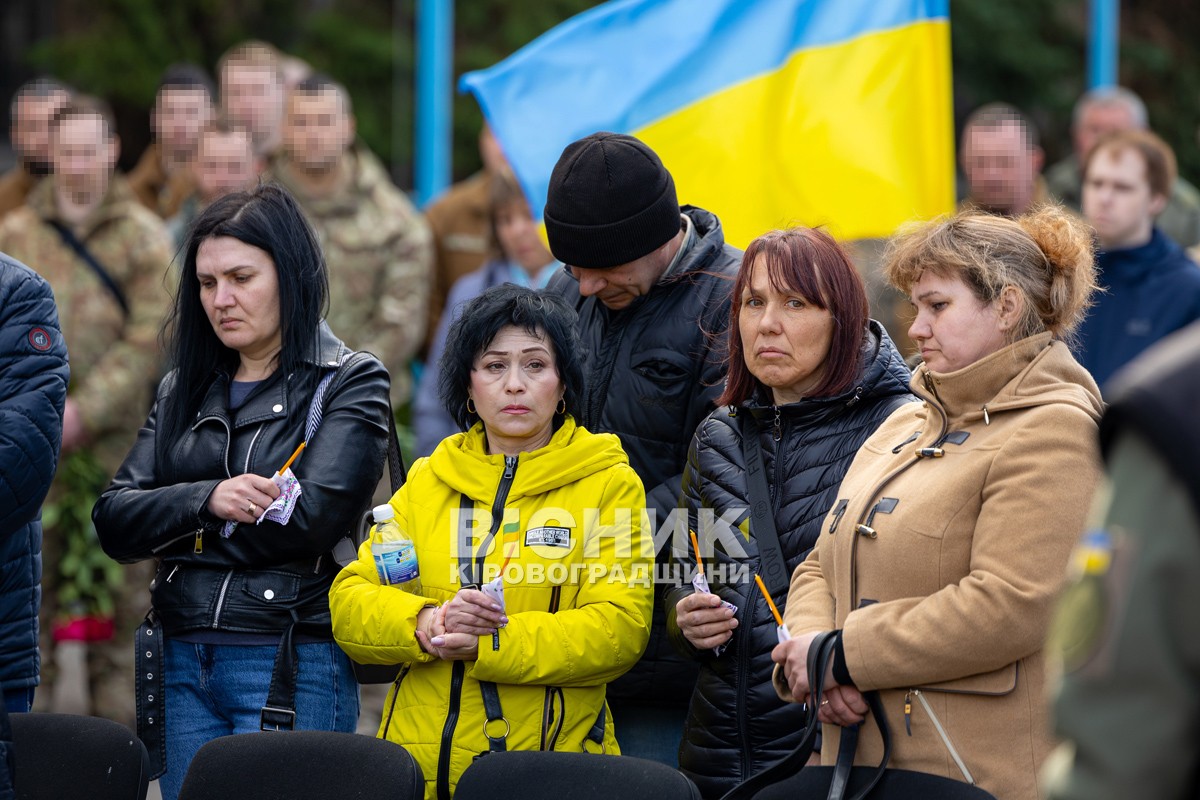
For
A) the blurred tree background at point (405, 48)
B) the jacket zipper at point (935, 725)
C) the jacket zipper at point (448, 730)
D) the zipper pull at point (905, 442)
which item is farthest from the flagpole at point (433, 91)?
the jacket zipper at point (935, 725)

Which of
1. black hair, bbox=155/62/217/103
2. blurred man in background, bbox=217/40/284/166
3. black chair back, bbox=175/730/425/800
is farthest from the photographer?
black hair, bbox=155/62/217/103

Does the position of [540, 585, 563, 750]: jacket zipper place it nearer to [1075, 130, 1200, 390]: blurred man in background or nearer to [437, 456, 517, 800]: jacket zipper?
[437, 456, 517, 800]: jacket zipper

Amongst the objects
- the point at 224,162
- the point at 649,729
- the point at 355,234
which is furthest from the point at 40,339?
the point at 355,234

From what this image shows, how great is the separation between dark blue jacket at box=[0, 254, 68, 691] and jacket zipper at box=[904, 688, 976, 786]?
216 centimetres

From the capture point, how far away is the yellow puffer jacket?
11.6 ft

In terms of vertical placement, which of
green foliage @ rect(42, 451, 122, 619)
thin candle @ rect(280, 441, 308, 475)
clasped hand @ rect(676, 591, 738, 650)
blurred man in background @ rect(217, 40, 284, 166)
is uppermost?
blurred man in background @ rect(217, 40, 284, 166)

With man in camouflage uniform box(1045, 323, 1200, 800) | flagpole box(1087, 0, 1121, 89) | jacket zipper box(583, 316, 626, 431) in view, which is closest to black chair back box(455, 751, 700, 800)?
jacket zipper box(583, 316, 626, 431)

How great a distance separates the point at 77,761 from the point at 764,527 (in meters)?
1.63

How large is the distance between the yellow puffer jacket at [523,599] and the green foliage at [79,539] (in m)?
3.29

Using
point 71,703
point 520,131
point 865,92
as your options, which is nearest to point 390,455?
point 520,131

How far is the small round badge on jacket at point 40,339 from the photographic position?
152 inches

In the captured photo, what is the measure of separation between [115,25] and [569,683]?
Result: 1125 cm

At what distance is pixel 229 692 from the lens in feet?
12.8

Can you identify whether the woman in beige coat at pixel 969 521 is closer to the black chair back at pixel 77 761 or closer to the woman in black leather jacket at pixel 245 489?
the woman in black leather jacket at pixel 245 489
